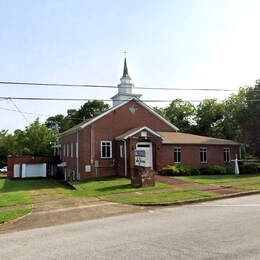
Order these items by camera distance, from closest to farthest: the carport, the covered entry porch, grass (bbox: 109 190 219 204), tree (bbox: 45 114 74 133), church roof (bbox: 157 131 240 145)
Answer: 1. grass (bbox: 109 190 219 204)
2. the covered entry porch
3. church roof (bbox: 157 131 240 145)
4. the carport
5. tree (bbox: 45 114 74 133)

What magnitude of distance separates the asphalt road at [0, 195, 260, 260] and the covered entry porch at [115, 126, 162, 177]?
1582 centimetres

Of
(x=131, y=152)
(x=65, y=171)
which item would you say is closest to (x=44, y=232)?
(x=131, y=152)

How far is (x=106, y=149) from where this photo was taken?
33.3 m

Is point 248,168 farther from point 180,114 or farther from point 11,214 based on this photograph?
point 180,114

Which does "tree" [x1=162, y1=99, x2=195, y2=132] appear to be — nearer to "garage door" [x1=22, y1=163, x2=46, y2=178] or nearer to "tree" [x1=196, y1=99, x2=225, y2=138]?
"tree" [x1=196, y1=99, x2=225, y2=138]

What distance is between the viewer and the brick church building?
31328 mm

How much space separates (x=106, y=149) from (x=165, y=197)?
15.3m

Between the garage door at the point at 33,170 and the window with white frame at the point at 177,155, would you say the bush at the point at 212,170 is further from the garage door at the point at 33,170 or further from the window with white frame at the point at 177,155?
the garage door at the point at 33,170

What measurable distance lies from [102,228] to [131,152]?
61.0 feet

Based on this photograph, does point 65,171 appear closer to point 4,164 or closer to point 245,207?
point 245,207

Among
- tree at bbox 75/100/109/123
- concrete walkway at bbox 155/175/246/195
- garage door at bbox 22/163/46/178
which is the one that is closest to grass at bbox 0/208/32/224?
concrete walkway at bbox 155/175/246/195

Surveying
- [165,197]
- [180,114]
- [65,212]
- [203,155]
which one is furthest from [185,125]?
[65,212]

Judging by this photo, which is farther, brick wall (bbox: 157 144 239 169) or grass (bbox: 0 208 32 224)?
brick wall (bbox: 157 144 239 169)

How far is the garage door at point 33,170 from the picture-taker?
151 ft
